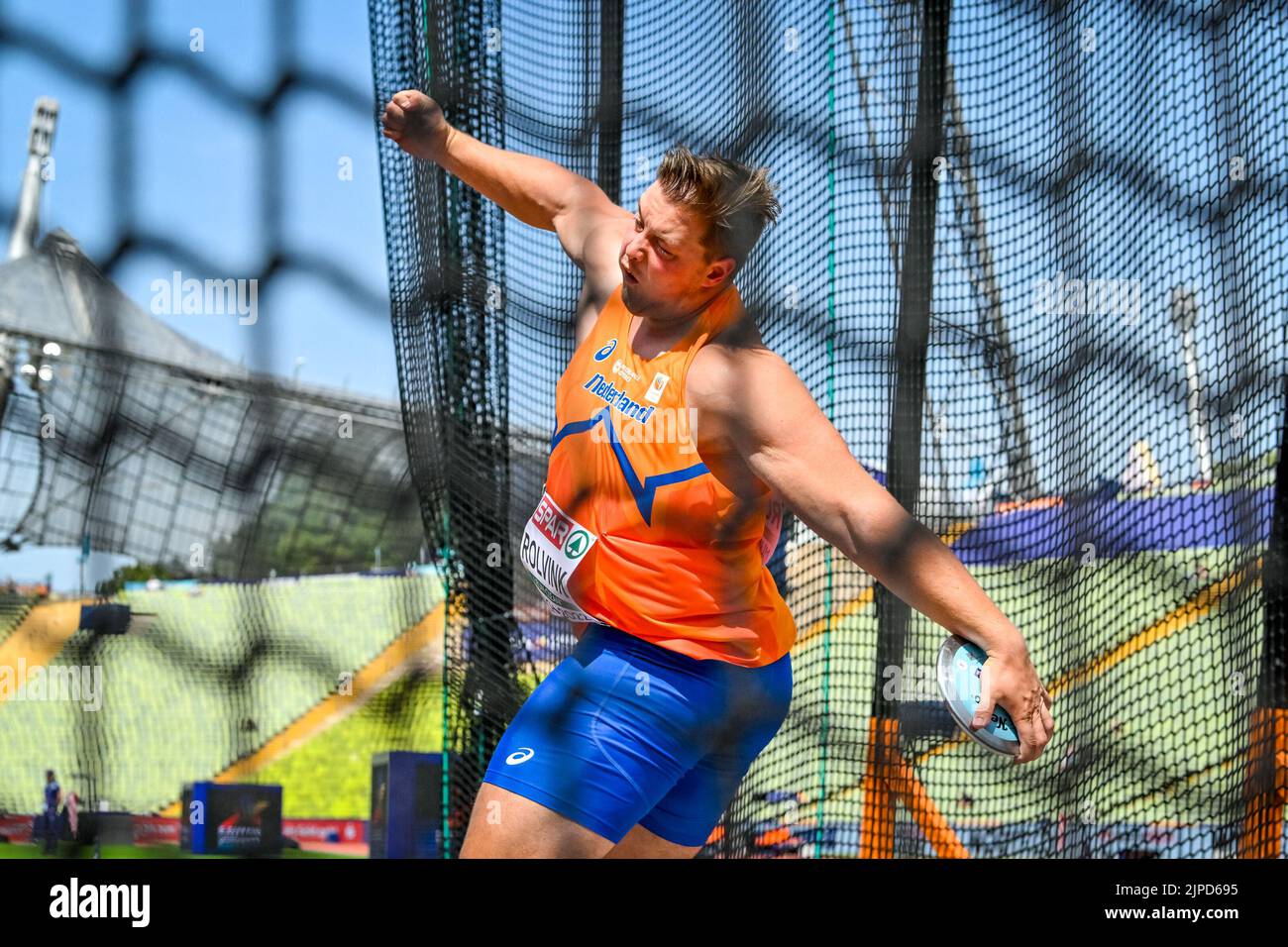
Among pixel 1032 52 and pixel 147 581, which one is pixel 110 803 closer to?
pixel 147 581

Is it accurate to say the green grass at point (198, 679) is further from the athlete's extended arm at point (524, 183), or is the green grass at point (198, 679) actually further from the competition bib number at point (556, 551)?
the athlete's extended arm at point (524, 183)

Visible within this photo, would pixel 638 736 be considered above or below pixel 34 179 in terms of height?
below

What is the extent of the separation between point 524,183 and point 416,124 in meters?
0.22

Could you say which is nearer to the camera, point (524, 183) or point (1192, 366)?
point (524, 183)

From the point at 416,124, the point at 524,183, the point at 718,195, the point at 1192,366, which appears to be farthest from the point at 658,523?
the point at 1192,366

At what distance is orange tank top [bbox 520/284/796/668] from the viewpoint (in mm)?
1933

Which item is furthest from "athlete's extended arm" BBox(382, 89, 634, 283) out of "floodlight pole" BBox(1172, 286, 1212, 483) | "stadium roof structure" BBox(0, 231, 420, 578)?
"floodlight pole" BBox(1172, 286, 1212, 483)

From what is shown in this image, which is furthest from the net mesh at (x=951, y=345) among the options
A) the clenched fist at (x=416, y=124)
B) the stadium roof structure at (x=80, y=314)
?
the clenched fist at (x=416, y=124)

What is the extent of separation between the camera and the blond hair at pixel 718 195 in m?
1.94

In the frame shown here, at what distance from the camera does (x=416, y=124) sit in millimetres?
2199

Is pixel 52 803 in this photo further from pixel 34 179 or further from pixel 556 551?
pixel 556 551

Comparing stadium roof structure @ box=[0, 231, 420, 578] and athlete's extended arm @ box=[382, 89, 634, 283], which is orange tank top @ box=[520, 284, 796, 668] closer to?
A: athlete's extended arm @ box=[382, 89, 634, 283]

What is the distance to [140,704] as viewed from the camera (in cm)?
465

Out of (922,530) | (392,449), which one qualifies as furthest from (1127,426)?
(392,449)
